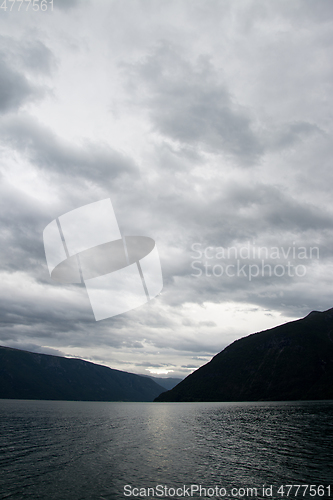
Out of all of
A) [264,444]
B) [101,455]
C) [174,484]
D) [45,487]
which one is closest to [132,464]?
[101,455]

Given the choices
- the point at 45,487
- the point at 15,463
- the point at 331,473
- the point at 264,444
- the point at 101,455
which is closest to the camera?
the point at 45,487

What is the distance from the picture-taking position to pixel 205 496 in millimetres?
31141

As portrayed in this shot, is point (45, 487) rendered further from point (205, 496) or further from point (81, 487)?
point (205, 496)

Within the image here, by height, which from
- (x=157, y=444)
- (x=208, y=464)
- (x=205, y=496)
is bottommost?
(x=157, y=444)

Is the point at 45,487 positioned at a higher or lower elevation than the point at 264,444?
higher

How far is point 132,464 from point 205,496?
18.2 metres

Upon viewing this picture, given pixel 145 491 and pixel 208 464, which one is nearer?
pixel 145 491

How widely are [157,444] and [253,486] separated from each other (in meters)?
34.7

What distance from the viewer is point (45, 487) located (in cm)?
3375

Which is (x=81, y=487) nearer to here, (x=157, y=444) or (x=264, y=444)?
(x=157, y=444)

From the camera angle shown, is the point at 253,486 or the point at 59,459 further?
the point at 59,459

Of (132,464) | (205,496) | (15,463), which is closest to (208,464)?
(132,464)

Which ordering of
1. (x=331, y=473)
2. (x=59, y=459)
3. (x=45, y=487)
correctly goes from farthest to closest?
1. (x=59, y=459)
2. (x=331, y=473)
3. (x=45, y=487)

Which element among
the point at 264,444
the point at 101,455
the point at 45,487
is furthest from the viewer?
the point at 264,444
